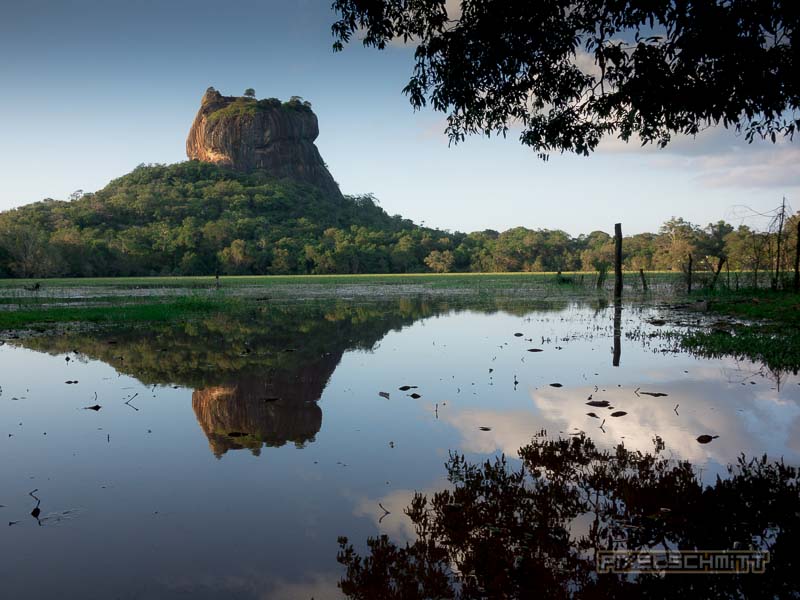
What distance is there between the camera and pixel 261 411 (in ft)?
25.9

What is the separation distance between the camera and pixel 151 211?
119125mm

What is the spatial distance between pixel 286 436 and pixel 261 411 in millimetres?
1321

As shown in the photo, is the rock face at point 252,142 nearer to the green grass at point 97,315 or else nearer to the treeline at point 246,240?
the treeline at point 246,240

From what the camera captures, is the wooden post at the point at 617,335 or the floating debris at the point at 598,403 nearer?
the floating debris at the point at 598,403

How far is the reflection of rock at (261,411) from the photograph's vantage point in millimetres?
6637

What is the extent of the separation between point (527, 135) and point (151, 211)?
123 meters

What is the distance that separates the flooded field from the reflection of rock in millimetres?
45

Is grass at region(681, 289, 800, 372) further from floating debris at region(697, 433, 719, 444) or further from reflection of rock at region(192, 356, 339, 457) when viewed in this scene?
reflection of rock at region(192, 356, 339, 457)

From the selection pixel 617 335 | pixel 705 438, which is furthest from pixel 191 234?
pixel 705 438

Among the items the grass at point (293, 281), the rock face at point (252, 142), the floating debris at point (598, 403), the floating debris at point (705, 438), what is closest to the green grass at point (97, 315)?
the floating debris at point (598, 403)

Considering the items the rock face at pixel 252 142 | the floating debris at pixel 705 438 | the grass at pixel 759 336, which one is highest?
the rock face at pixel 252 142

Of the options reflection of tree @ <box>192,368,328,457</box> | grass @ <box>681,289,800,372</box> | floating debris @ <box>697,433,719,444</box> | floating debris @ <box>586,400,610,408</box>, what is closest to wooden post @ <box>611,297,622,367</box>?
grass @ <box>681,289,800,372</box>

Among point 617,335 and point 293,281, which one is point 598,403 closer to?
point 617,335

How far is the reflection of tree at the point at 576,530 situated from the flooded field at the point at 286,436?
Answer: 4.0 inches
